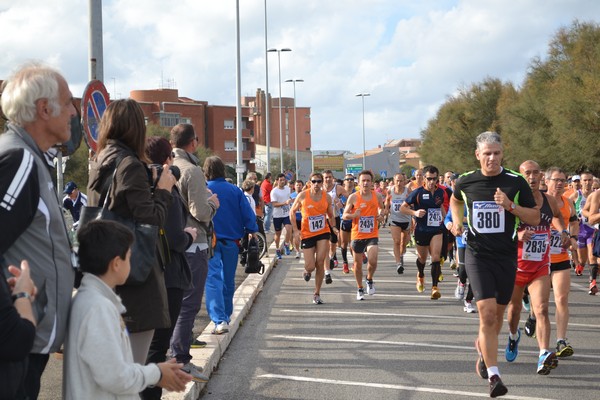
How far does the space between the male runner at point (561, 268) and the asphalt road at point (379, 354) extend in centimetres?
22

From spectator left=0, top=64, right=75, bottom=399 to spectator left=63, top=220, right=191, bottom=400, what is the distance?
0.26ft

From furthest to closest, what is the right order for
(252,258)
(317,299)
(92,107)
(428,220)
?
(428,220)
(317,299)
(252,258)
(92,107)

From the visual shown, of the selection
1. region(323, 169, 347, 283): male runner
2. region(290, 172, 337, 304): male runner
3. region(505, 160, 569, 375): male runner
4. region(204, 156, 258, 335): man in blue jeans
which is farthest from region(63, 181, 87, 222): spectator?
region(505, 160, 569, 375): male runner

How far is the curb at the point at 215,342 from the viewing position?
6.02 metres

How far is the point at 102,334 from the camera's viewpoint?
307cm

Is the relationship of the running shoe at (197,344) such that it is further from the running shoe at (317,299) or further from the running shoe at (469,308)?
the running shoe at (469,308)

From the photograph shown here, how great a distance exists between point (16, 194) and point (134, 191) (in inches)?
55.5

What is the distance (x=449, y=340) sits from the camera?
8766 millimetres

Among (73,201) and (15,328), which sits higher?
(73,201)

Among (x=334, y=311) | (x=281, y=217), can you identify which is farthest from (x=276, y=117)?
(x=334, y=311)

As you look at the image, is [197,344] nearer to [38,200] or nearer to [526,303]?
[38,200]

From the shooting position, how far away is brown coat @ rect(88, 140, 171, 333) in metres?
4.13

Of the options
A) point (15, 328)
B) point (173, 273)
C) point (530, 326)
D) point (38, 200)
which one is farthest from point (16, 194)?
point (530, 326)

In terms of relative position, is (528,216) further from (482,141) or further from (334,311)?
(334,311)
